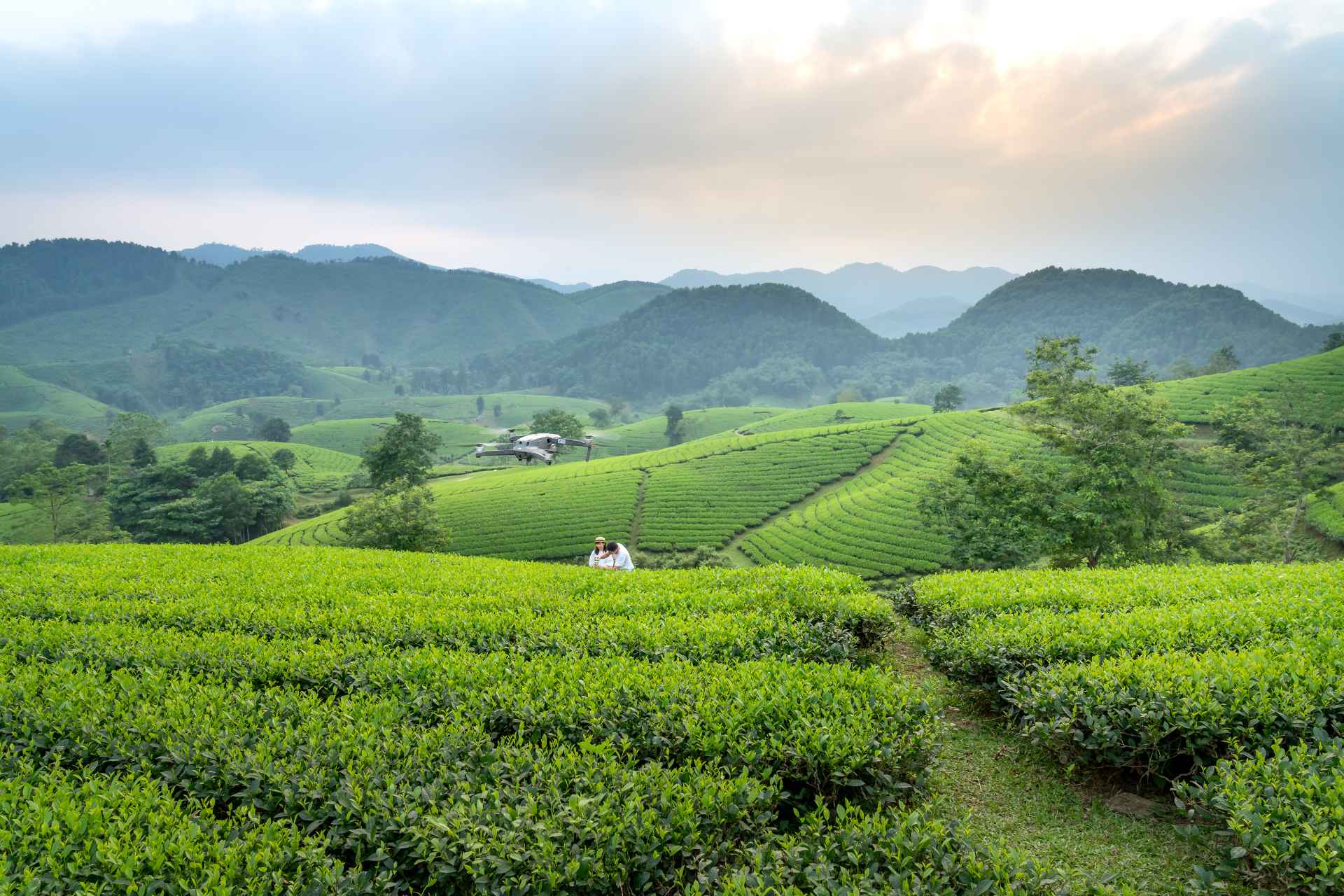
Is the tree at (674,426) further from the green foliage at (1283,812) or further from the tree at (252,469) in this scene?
the green foliage at (1283,812)

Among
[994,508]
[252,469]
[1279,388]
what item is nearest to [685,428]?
[252,469]

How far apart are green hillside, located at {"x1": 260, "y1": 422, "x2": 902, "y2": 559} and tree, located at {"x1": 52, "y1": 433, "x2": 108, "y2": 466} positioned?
52.0 m

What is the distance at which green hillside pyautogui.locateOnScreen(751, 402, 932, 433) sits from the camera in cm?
9219

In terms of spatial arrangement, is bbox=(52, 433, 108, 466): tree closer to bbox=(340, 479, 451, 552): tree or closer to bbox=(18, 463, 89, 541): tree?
bbox=(18, 463, 89, 541): tree

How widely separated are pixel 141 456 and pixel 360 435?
5239 centimetres

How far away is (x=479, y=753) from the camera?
4828 millimetres

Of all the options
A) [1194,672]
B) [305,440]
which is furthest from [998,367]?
[1194,672]

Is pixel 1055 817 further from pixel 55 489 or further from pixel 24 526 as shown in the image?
pixel 24 526

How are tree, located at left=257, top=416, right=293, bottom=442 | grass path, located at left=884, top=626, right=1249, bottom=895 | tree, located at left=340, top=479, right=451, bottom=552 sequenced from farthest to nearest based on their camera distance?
tree, located at left=257, top=416, right=293, bottom=442
tree, located at left=340, top=479, right=451, bottom=552
grass path, located at left=884, top=626, right=1249, bottom=895

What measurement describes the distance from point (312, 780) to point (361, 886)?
109 centimetres

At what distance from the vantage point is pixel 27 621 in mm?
7680

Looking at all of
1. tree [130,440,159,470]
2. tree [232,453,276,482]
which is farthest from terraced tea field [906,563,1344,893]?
tree [130,440,159,470]

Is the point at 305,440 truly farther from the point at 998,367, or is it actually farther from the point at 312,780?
the point at 998,367

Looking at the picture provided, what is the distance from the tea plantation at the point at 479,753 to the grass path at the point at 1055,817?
53cm
